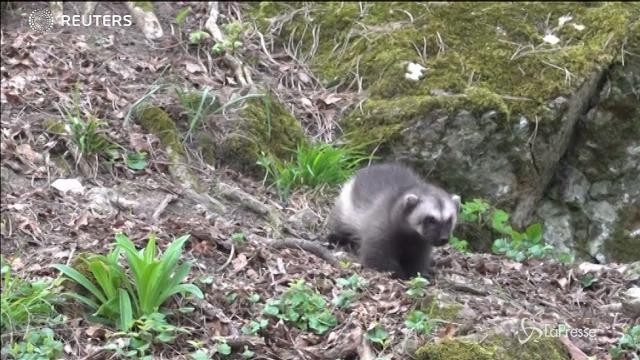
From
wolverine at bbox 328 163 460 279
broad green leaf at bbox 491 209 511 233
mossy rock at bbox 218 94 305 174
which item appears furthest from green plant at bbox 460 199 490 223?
mossy rock at bbox 218 94 305 174

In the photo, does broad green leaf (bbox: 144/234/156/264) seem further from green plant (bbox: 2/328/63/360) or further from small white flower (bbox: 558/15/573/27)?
small white flower (bbox: 558/15/573/27)

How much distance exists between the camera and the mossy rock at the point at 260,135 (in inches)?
297

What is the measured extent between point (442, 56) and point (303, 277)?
342 centimetres

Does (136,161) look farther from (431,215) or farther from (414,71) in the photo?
(414,71)

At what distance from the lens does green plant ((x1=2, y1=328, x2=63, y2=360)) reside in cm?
479

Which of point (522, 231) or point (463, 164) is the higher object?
point (463, 164)

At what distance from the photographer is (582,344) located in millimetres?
5293

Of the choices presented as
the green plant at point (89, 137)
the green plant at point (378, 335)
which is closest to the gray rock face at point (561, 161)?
the green plant at point (89, 137)

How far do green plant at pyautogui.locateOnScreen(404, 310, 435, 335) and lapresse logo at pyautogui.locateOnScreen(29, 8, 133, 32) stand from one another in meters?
4.50

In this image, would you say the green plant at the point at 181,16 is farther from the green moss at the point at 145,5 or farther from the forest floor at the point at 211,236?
the green moss at the point at 145,5

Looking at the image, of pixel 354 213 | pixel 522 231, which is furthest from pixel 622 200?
pixel 354 213

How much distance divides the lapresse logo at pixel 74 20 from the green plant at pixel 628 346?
5.24 m

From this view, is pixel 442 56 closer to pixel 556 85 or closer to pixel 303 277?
pixel 556 85

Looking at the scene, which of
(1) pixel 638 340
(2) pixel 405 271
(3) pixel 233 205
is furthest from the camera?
(3) pixel 233 205
